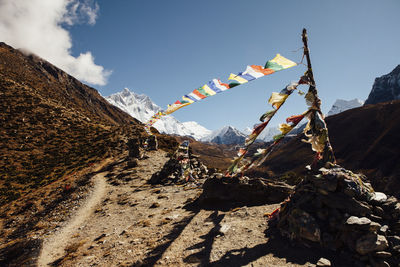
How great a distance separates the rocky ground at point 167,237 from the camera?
307 inches

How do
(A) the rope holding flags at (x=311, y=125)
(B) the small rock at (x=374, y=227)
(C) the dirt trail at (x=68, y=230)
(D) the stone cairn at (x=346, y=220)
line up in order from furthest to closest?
(C) the dirt trail at (x=68, y=230), (A) the rope holding flags at (x=311, y=125), (B) the small rock at (x=374, y=227), (D) the stone cairn at (x=346, y=220)

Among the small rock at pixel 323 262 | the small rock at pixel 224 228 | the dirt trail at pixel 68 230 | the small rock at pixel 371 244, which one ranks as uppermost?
the small rock at pixel 371 244

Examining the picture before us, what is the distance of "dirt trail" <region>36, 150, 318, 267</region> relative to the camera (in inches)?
308

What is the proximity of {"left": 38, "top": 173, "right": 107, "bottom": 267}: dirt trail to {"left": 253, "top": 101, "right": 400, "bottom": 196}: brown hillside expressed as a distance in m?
68.9

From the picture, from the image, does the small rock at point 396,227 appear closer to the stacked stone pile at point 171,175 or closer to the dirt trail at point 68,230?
the dirt trail at point 68,230

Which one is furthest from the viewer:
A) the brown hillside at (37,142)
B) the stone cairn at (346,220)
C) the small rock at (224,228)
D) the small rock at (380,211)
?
the brown hillside at (37,142)

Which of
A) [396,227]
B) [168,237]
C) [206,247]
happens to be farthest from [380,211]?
[168,237]

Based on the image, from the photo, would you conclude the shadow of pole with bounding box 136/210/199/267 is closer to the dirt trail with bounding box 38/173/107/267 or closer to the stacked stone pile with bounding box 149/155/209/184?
the dirt trail with bounding box 38/173/107/267

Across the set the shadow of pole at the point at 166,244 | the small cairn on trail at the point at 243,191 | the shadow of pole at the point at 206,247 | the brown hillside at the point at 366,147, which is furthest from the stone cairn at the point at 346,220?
the brown hillside at the point at 366,147

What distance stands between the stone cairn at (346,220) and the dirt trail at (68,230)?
12.0m

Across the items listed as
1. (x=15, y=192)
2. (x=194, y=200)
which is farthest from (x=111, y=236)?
(x=15, y=192)

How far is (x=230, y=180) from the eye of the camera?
1448 cm

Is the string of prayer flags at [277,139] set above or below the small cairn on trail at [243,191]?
above

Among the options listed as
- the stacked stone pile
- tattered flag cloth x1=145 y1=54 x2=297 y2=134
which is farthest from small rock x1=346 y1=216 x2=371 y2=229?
the stacked stone pile
